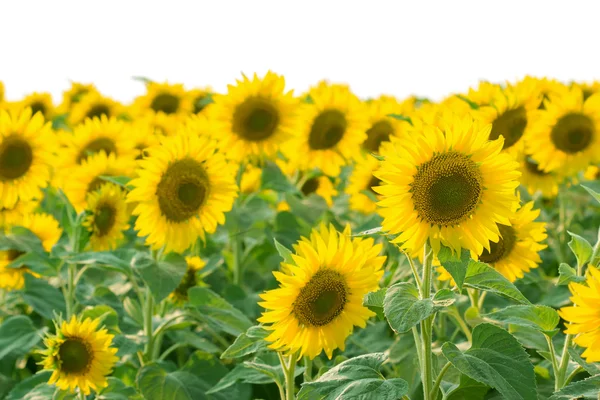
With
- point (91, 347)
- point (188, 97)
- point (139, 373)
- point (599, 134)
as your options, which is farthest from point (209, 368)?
point (188, 97)

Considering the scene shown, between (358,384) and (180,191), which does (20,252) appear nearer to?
(180,191)

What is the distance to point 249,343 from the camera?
96.3 inches

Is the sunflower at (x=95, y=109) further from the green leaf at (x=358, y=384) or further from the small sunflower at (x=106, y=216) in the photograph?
the green leaf at (x=358, y=384)

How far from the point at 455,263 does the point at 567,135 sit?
2.66m

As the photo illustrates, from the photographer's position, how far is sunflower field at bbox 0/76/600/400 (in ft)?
7.02

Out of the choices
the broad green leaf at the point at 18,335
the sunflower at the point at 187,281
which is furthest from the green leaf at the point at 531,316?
the broad green leaf at the point at 18,335

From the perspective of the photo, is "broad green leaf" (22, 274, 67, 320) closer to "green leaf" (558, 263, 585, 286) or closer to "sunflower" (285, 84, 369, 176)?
"sunflower" (285, 84, 369, 176)

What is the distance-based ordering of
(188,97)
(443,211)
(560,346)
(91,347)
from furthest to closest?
1. (188,97)
2. (560,346)
3. (91,347)
4. (443,211)

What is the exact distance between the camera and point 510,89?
4168 mm

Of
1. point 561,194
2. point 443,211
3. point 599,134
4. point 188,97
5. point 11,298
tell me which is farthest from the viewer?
point 188,97

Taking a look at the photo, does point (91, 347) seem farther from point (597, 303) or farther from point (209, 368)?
point (597, 303)

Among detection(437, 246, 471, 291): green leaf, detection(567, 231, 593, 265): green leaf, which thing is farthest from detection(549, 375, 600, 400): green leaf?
detection(567, 231, 593, 265): green leaf

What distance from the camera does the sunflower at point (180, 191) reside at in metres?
3.33

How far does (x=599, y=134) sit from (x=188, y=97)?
366cm
